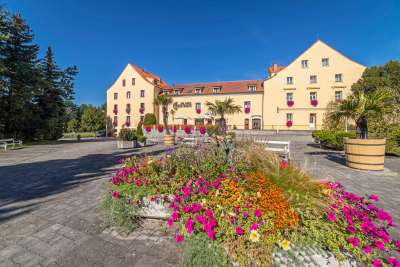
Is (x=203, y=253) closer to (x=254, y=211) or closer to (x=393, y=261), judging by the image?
(x=254, y=211)

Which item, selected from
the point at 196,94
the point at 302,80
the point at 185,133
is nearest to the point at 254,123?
the point at 302,80

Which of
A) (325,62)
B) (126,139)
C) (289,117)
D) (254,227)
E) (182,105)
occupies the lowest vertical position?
(254,227)

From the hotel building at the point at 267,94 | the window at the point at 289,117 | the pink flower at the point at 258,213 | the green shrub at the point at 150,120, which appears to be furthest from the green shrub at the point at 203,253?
the window at the point at 289,117

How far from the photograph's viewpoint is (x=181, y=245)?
2104 mm

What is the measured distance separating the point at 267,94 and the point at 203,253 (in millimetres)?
32860

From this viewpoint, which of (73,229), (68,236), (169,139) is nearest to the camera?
(68,236)

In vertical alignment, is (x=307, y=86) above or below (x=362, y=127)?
above

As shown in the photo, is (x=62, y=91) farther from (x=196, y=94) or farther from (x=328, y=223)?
(x=328, y=223)

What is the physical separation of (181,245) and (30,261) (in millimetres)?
1620

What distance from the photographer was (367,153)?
5.45 metres

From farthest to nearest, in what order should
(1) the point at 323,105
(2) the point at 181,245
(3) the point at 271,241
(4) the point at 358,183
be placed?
(1) the point at 323,105
(4) the point at 358,183
(2) the point at 181,245
(3) the point at 271,241

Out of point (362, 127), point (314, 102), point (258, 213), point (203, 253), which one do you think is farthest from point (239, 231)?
point (314, 102)

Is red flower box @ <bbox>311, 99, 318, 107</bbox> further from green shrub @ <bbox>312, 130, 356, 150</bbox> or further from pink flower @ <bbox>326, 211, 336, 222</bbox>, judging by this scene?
pink flower @ <bbox>326, 211, 336, 222</bbox>

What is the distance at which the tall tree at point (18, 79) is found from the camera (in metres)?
15.3
